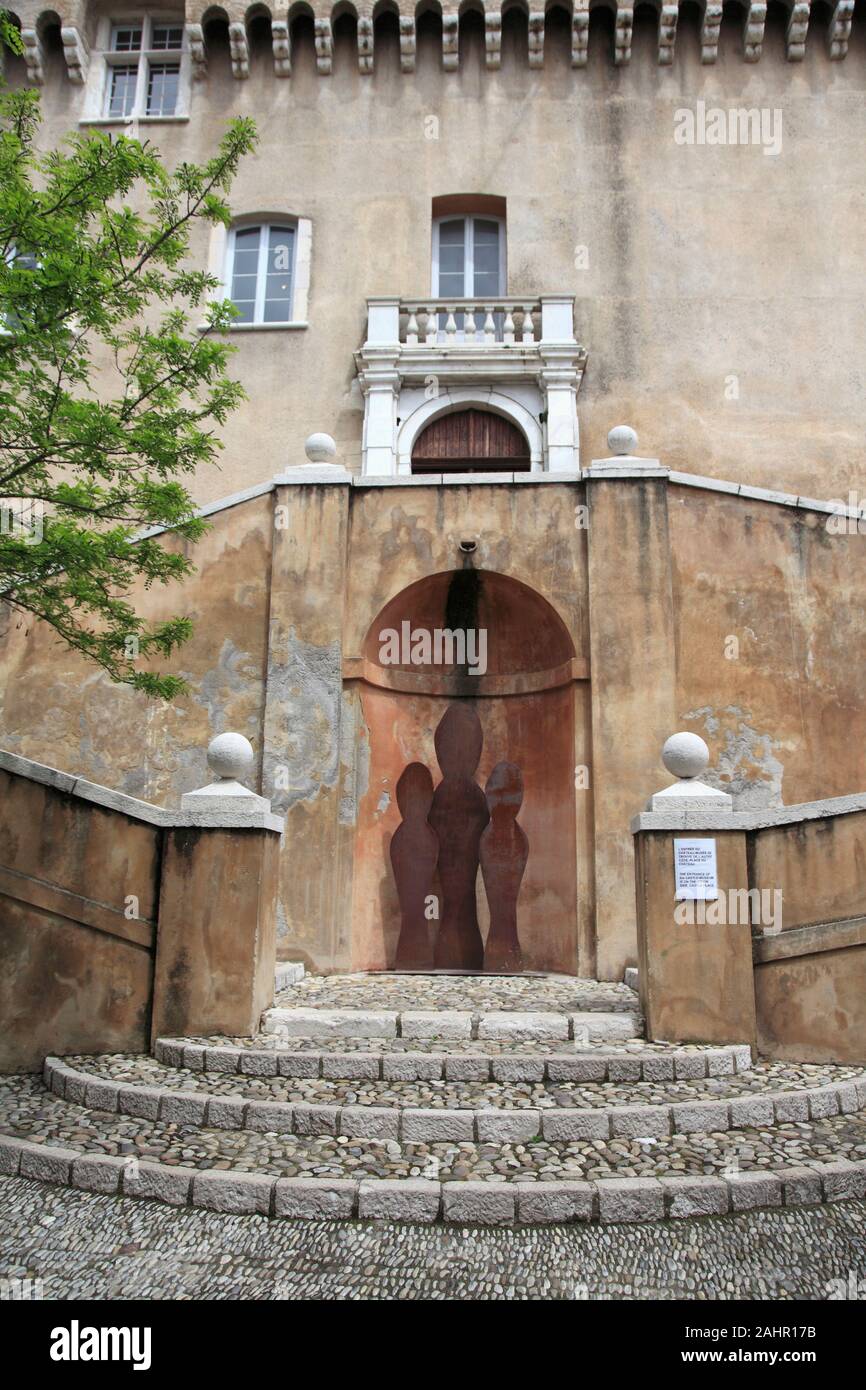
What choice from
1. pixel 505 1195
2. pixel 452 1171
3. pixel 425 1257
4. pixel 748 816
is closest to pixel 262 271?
pixel 748 816

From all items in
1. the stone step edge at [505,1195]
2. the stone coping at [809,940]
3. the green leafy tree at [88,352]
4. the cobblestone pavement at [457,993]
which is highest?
the green leafy tree at [88,352]

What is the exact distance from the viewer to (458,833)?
10414 millimetres

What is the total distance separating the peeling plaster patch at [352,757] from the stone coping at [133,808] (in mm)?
2414

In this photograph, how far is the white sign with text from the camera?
21.4 feet

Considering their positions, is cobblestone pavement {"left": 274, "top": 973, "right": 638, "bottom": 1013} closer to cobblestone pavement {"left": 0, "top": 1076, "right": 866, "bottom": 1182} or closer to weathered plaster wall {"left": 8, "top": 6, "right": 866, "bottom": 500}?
cobblestone pavement {"left": 0, "top": 1076, "right": 866, "bottom": 1182}

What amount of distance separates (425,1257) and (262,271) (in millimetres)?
16535

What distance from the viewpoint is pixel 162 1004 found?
6.55 metres

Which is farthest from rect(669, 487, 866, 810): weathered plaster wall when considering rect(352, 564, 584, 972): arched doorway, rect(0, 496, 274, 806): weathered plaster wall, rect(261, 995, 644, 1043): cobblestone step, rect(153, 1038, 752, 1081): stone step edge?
rect(0, 496, 274, 806): weathered plaster wall

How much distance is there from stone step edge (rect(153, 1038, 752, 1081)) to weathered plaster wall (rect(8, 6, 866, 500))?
37.5 ft

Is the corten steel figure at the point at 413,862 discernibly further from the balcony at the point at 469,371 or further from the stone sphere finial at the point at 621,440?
the balcony at the point at 469,371

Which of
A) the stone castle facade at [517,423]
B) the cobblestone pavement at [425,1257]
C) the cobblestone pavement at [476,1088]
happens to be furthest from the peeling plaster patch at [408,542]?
the cobblestone pavement at [425,1257]

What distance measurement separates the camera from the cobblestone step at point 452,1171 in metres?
4.37

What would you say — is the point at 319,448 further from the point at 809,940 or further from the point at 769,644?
the point at 809,940
